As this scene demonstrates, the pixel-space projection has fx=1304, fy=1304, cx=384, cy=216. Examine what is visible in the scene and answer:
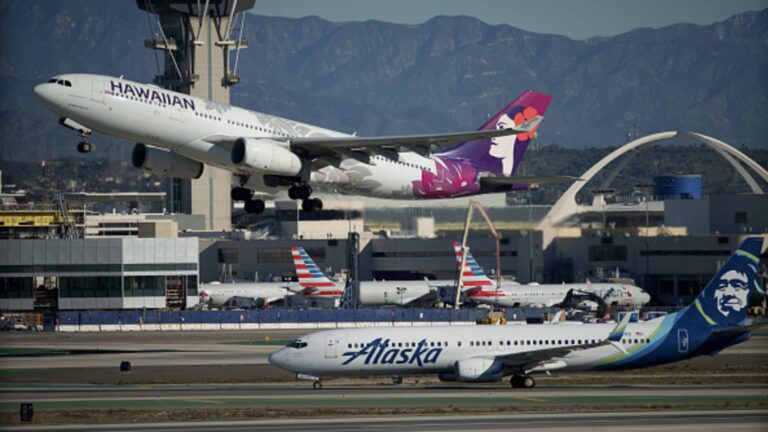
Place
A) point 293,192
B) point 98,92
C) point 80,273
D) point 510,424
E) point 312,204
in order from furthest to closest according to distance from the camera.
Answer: point 80,273 → point 312,204 → point 293,192 → point 98,92 → point 510,424

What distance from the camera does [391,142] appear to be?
62375 mm

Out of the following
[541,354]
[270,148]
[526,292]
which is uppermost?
[270,148]

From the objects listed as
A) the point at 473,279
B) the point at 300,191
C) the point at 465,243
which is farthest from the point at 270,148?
the point at 465,243

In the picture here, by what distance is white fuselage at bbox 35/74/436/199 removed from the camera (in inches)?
2250

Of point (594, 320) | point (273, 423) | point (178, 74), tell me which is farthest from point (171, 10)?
point (273, 423)

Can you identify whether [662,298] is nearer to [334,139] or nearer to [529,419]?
[334,139]

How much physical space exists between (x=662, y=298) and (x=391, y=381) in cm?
8024

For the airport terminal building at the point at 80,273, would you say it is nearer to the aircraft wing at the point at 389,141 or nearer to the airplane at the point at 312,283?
the airplane at the point at 312,283

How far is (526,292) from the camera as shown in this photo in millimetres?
118438

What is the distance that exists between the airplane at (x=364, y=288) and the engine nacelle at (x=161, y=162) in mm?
51162

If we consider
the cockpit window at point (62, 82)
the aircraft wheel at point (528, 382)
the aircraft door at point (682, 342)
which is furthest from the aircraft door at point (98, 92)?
the aircraft door at point (682, 342)

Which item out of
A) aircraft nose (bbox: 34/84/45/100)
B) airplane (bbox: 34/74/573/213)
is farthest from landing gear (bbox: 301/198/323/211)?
aircraft nose (bbox: 34/84/45/100)

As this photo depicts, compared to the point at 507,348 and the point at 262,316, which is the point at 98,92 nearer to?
the point at 507,348

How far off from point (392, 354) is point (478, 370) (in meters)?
3.90
